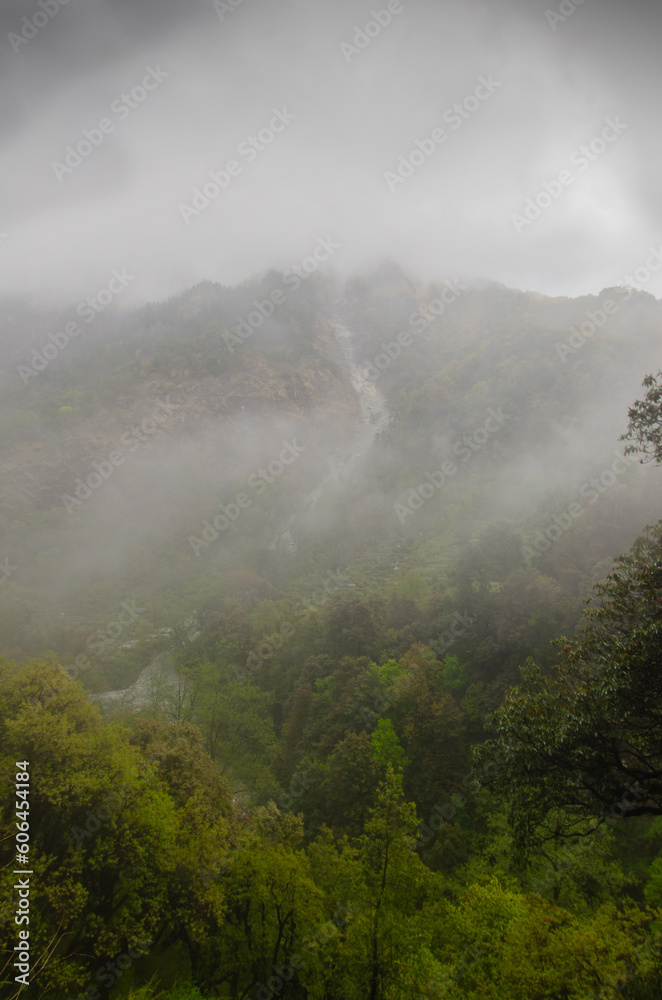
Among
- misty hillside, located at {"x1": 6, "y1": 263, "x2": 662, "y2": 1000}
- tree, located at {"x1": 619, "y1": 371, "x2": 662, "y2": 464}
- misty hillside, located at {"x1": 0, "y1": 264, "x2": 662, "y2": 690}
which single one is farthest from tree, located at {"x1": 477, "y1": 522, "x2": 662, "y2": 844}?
misty hillside, located at {"x1": 0, "y1": 264, "x2": 662, "y2": 690}

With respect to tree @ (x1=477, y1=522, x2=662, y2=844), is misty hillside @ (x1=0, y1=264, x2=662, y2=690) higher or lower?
higher

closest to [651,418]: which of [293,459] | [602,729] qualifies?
[602,729]

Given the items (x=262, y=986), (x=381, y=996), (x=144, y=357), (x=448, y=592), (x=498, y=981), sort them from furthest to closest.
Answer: (x=144, y=357) → (x=448, y=592) → (x=262, y=986) → (x=381, y=996) → (x=498, y=981)

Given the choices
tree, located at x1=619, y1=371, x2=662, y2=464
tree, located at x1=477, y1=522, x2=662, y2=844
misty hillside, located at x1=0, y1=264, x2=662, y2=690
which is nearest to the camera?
tree, located at x1=477, y1=522, x2=662, y2=844

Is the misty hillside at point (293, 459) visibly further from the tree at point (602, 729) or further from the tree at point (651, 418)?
the tree at point (602, 729)

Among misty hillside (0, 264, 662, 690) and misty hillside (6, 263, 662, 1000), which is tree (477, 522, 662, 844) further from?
misty hillside (0, 264, 662, 690)

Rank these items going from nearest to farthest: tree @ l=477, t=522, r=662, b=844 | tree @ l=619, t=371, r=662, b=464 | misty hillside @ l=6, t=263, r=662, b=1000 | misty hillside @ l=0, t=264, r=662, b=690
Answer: tree @ l=477, t=522, r=662, b=844 < tree @ l=619, t=371, r=662, b=464 < misty hillside @ l=6, t=263, r=662, b=1000 < misty hillside @ l=0, t=264, r=662, b=690

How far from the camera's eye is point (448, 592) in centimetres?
5406

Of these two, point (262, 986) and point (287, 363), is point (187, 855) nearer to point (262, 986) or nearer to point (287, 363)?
point (262, 986)

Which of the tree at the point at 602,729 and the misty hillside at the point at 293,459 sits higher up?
the misty hillside at the point at 293,459

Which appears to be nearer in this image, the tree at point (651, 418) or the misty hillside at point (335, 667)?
the tree at point (651, 418)

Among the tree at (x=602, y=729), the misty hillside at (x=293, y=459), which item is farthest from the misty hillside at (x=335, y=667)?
the misty hillside at (x=293, y=459)

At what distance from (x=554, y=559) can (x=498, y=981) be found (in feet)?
134

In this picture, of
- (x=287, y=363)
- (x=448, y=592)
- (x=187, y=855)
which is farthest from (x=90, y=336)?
(x=187, y=855)
